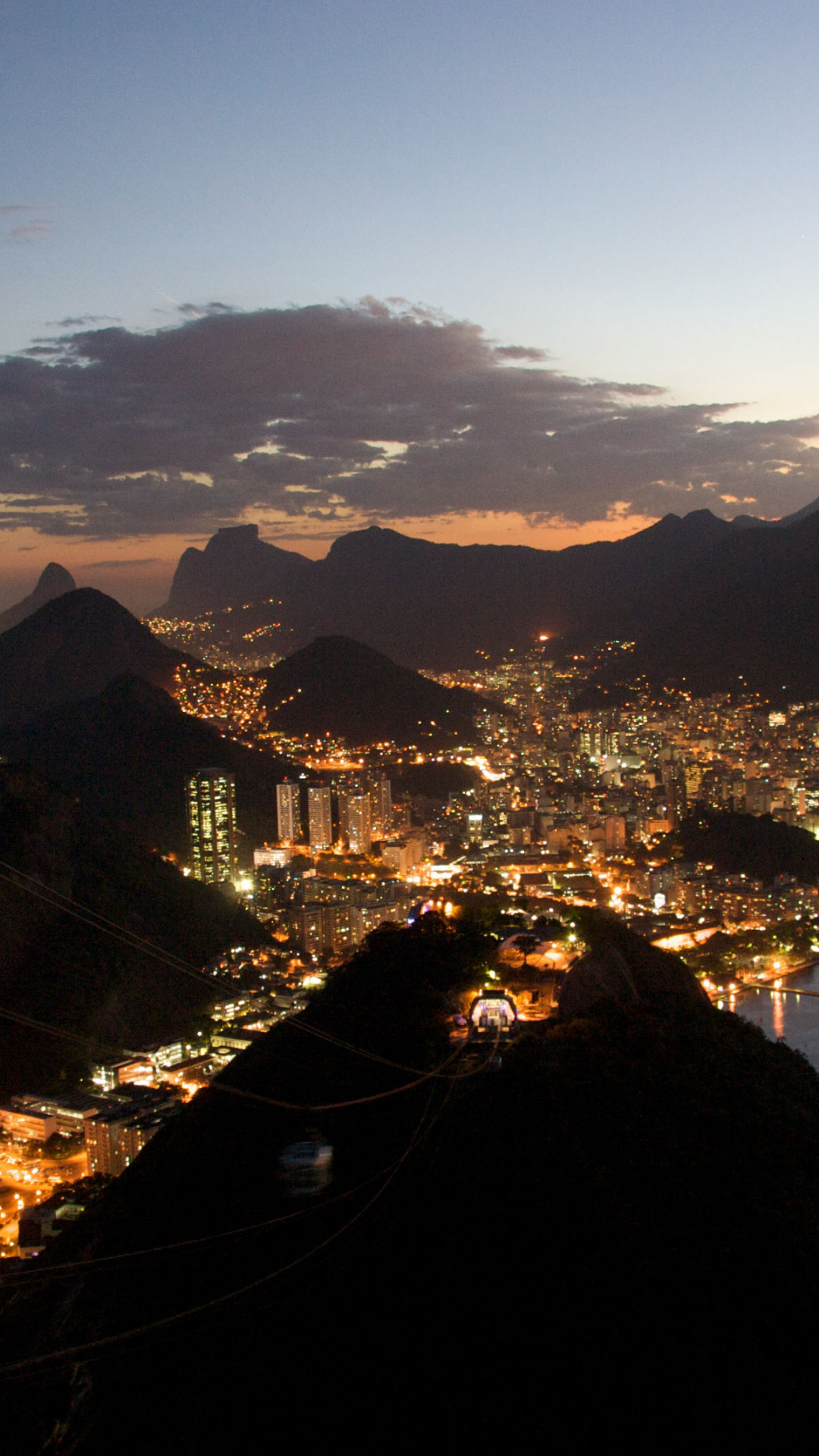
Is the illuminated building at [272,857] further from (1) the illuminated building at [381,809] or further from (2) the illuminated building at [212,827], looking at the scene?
(1) the illuminated building at [381,809]

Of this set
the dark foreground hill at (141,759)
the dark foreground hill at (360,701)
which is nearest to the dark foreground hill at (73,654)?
the dark foreground hill at (141,759)

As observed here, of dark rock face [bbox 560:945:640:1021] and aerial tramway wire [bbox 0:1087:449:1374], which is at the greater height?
dark rock face [bbox 560:945:640:1021]

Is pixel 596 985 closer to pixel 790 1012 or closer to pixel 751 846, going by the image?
pixel 790 1012

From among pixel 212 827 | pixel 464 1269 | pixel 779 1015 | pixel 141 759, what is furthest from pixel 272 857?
pixel 464 1269

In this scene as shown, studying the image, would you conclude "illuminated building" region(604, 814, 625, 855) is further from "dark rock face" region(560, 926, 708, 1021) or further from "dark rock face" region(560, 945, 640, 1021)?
"dark rock face" region(560, 945, 640, 1021)

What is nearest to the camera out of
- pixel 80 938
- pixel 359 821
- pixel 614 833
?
pixel 80 938

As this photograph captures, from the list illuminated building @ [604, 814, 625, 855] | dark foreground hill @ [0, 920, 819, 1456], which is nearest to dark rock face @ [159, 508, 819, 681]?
illuminated building @ [604, 814, 625, 855]

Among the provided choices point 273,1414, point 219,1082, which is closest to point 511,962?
point 219,1082
